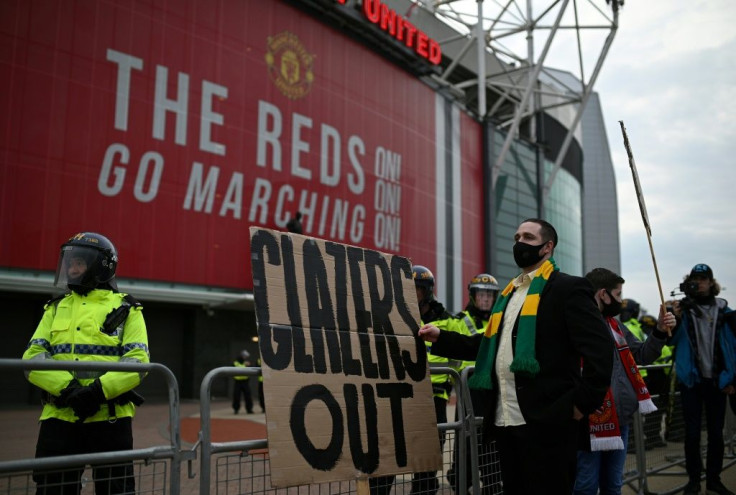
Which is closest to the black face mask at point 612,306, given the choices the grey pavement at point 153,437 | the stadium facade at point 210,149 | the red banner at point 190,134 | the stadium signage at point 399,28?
the grey pavement at point 153,437

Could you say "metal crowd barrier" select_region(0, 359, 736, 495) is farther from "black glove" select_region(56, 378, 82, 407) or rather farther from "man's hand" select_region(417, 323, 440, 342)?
"black glove" select_region(56, 378, 82, 407)

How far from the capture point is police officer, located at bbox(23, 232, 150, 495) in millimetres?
3645

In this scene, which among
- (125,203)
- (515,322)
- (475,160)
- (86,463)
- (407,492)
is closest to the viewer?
(86,463)

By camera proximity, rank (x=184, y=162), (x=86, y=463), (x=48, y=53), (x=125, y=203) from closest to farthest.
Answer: (x=86, y=463) < (x=48, y=53) < (x=125, y=203) < (x=184, y=162)

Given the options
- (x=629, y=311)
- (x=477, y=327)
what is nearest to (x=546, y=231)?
(x=477, y=327)

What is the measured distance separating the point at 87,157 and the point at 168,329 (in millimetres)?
7734

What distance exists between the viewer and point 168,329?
81.9ft

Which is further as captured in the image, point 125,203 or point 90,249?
point 125,203

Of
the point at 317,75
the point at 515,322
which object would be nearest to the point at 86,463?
the point at 515,322

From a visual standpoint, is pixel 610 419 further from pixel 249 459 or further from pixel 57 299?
pixel 57 299

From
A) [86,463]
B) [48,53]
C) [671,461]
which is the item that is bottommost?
[671,461]

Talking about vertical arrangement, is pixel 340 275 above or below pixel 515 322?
above

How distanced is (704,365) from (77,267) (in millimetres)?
5572

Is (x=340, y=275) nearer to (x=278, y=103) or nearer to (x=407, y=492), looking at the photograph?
(x=407, y=492)
